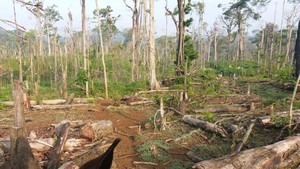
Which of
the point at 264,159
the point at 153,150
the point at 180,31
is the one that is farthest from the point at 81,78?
the point at 264,159

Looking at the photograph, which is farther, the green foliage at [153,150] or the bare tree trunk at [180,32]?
the bare tree trunk at [180,32]

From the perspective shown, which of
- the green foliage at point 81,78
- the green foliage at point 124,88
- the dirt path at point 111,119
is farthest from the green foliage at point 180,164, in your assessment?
the green foliage at point 81,78

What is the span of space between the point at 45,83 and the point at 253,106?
17.4 meters

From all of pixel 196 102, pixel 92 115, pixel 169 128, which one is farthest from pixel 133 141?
pixel 196 102

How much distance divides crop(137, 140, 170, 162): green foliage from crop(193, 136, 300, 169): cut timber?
1.74 meters

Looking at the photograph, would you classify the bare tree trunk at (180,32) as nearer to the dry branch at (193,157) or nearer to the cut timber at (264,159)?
the dry branch at (193,157)

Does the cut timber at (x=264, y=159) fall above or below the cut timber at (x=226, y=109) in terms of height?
above

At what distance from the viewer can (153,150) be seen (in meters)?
5.27

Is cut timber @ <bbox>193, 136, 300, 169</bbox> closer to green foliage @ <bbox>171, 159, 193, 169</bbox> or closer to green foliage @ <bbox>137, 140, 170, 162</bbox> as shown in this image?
green foliage @ <bbox>171, 159, 193, 169</bbox>

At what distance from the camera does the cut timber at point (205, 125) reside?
19.2 ft

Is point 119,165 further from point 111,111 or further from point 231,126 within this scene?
point 111,111

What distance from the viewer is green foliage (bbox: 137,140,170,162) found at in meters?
5.00

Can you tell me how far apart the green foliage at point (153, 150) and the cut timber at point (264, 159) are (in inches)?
68.4

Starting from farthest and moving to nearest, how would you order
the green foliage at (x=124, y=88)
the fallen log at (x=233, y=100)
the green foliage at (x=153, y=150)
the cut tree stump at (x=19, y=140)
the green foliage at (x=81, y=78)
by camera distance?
the green foliage at (x=124, y=88) → the green foliage at (x=81, y=78) → the fallen log at (x=233, y=100) → the green foliage at (x=153, y=150) → the cut tree stump at (x=19, y=140)
